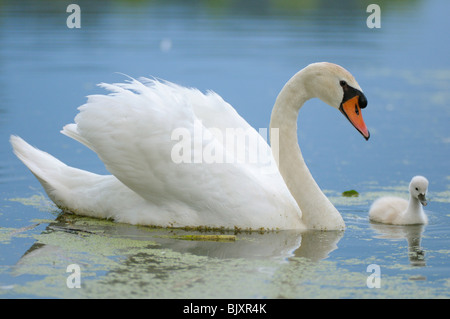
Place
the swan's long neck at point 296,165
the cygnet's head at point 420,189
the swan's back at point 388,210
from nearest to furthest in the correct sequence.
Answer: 1. the swan's long neck at point 296,165
2. the cygnet's head at point 420,189
3. the swan's back at point 388,210

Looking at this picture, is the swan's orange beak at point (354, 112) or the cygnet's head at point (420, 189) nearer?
the swan's orange beak at point (354, 112)

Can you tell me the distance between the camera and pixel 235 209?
7113 mm

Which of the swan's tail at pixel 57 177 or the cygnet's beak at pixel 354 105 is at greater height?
the cygnet's beak at pixel 354 105

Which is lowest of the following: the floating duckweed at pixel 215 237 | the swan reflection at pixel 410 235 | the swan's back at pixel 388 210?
the swan reflection at pixel 410 235

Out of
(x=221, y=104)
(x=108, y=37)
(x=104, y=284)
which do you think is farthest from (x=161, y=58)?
(x=104, y=284)

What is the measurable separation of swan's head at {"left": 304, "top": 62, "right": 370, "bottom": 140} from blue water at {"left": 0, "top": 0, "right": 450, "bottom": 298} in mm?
1093

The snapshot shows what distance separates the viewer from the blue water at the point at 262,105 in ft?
20.4

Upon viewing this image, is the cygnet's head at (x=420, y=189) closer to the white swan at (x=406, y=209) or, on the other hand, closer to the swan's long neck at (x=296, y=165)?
the white swan at (x=406, y=209)

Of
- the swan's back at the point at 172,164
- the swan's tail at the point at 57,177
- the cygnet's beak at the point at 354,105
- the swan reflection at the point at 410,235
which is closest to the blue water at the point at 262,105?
the swan reflection at the point at 410,235

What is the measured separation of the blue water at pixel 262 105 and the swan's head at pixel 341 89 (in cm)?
109

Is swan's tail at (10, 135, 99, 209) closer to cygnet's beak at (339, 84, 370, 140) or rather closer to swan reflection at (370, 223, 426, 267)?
cygnet's beak at (339, 84, 370, 140)

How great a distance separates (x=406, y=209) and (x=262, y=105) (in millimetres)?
6941

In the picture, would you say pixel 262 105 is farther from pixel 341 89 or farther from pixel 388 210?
pixel 341 89
